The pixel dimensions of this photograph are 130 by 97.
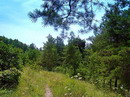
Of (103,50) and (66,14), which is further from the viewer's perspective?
(103,50)

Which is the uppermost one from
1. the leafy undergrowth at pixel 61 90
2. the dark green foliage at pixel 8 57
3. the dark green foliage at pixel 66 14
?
the dark green foliage at pixel 66 14

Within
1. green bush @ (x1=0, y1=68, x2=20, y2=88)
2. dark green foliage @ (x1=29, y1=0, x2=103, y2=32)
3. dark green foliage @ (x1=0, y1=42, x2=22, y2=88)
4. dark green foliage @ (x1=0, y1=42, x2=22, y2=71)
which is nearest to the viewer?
dark green foliage @ (x1=29, y1=0, x2=103, y2=32)

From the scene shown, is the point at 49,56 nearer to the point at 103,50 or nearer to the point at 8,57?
the point at 103,50

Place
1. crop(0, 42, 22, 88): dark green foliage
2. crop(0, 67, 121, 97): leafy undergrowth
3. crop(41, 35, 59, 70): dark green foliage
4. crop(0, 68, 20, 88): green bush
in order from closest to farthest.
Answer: crop(0, 67, 121, 97): leafy undergrowth, crop(0, 68, 20, 88): green bush, crop(0, 42, 22, 88): dark green foliage, crop(41, 35, 59, 70): dark green foliage

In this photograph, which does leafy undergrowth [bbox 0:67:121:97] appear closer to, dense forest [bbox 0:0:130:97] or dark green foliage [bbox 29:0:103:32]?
dense forest [bbox 0:0:130:97]

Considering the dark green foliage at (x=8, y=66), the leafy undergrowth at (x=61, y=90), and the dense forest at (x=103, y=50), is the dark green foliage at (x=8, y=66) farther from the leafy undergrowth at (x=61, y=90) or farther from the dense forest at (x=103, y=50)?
the leafy undergrowth at (x=61, y=90)

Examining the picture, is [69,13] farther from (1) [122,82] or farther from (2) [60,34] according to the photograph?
(1) [122,82]

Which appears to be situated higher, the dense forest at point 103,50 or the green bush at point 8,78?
the dense forest at point 103,50

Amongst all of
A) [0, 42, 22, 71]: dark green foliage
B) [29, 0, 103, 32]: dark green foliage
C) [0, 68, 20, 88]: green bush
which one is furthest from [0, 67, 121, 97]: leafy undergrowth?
[29, 0, 103, 32]: dark green foliage

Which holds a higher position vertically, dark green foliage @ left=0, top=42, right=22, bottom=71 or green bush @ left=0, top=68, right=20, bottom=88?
dark green foliage @ left=0, top=42, right=22, bottom=71

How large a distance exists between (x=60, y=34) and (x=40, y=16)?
0.59 m

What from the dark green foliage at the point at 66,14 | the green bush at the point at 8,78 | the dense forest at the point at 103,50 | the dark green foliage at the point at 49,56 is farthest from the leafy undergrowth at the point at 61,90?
the dark green foliage at the point at 49,56

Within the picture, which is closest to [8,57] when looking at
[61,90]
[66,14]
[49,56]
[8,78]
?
→ [8,78]

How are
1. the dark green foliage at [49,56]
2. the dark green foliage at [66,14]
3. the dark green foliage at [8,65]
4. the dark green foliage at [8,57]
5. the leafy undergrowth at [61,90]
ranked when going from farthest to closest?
the dark green foliage at [49,56]
the dark green foliage at [8,57]
the dark green foliage at [8,65]
the leafy undergrowth at [61,90]
the dark green foliage at [66,14]
